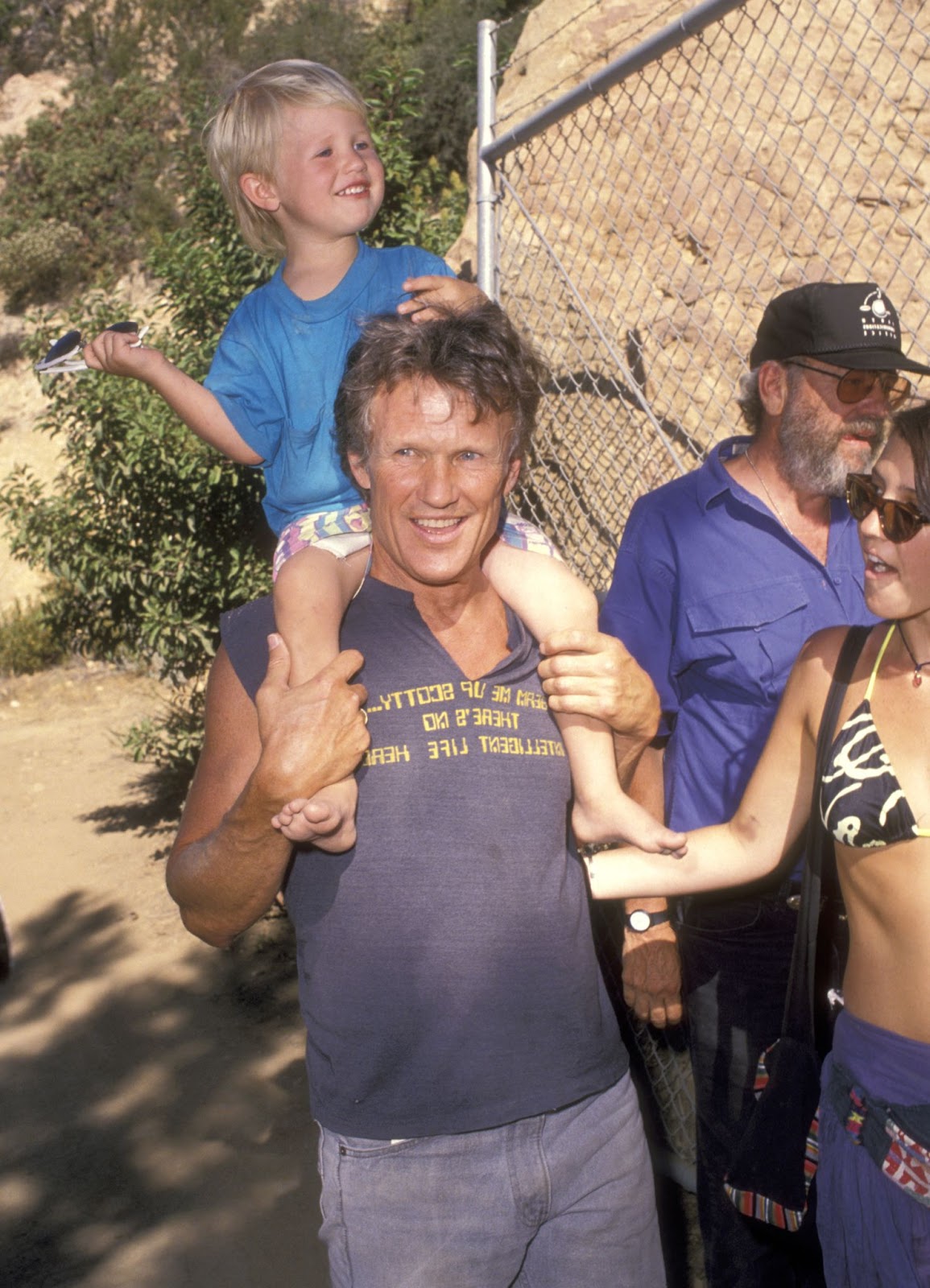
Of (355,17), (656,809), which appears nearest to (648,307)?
(656,809)

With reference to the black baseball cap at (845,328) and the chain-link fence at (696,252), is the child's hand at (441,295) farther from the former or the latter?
the chain-link fence at (696,252)

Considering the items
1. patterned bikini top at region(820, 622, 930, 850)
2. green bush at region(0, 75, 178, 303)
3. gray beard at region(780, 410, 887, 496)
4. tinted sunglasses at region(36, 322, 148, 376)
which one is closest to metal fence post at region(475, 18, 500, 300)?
tinted sunglasses at region(36, 322, 148, 376)

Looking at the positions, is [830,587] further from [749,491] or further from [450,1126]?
[450,1126]

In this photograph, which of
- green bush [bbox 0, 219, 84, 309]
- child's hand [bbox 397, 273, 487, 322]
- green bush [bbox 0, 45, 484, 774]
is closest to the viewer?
child's hand [bbox 397, 273, 487, 322]

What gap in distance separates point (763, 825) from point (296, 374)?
148cm

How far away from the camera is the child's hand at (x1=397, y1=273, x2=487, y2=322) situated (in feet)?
7.11

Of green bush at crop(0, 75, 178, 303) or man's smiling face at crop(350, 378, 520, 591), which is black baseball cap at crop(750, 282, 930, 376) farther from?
green bush at crop(0, 75, 178, 303)

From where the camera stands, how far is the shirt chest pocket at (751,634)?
2543 millimetres

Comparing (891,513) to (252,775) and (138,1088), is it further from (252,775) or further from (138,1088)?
(138,1088)

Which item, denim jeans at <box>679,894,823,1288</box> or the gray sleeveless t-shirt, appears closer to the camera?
the gray sleeveless t-shirt

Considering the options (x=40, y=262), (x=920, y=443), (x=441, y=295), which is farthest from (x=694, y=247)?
(x=40, y=262)

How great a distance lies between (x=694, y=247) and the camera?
4.48 m

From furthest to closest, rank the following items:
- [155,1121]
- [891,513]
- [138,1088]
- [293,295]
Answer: [138,1088]
[155,1121]
[293,295]
[891,513]

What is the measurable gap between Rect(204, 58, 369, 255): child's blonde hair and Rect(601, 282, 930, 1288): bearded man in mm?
1148
